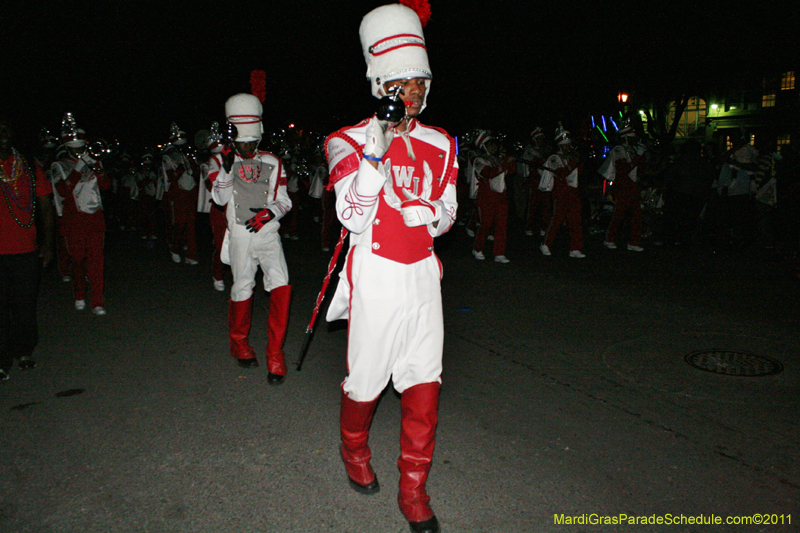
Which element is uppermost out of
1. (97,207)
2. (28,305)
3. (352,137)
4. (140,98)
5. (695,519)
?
(140,98)

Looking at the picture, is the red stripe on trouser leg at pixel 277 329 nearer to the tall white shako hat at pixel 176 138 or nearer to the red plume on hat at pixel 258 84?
the red plume on hat at pixel 258 84

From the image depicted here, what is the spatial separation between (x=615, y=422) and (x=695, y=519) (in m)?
1.12

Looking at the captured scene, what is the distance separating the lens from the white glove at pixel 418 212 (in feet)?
9.42

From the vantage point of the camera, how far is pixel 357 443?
10.8 ft

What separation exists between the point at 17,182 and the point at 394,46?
3.82 metres

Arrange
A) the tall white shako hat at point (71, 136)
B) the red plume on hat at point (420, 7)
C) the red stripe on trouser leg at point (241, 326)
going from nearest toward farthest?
the red plume on hat at point (420, 7) → the red stripe on trouser leg at point (241, 326) → the tall white shako hat at point (71, 136)

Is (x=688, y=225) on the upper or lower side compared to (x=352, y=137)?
lower

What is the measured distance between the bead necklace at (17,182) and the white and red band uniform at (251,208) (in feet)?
4.94

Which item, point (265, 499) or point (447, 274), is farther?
point (447, 274)

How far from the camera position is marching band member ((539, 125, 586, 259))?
432 inches

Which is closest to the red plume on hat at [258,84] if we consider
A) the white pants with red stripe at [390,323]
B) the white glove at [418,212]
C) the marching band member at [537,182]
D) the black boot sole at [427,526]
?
the white pants with red stripe at [390,323]

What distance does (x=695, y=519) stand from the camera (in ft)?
10.1

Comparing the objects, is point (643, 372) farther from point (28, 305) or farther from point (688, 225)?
point (688, 225)

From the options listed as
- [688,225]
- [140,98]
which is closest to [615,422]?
[688,225]
